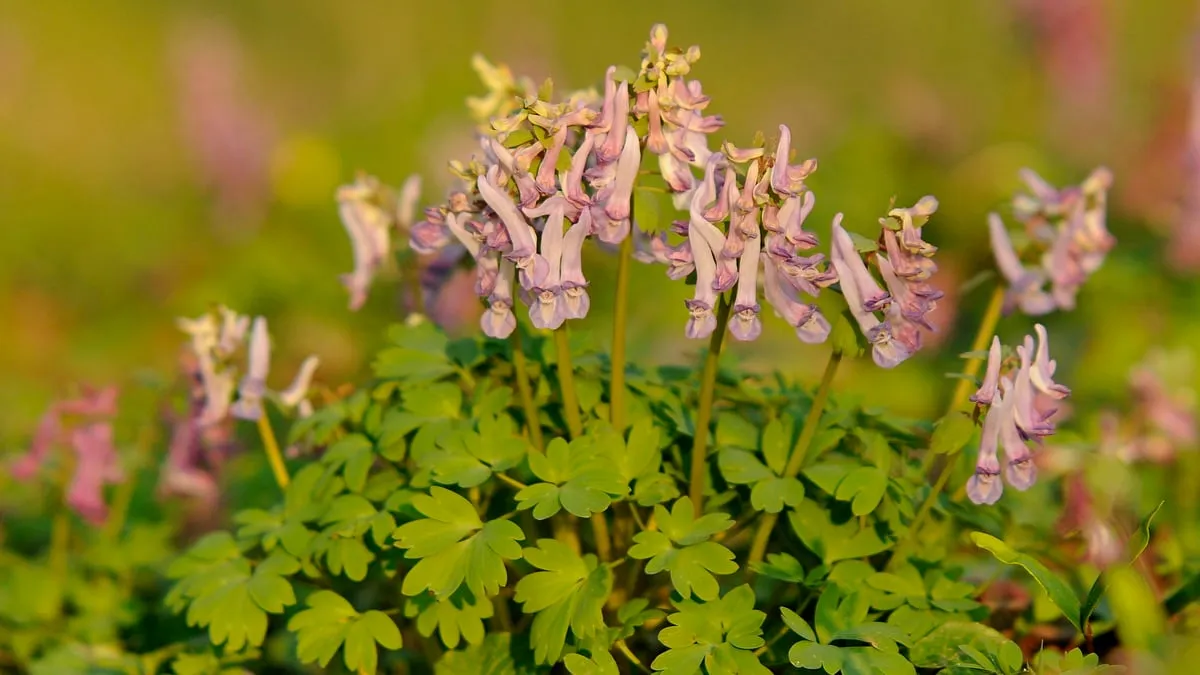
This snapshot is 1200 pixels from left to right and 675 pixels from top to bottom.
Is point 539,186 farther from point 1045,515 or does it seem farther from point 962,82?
point 962,82

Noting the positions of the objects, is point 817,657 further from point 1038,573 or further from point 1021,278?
point 1021,278

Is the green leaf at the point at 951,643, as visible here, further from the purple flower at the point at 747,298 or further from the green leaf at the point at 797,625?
the purple flower at the point at 747,298

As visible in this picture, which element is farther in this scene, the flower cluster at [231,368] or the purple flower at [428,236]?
the flower cluster at [231,368]

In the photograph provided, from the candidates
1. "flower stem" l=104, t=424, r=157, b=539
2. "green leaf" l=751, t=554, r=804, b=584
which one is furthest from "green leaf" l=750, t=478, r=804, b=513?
"flower stem" l=104, t=424, r=157, b=539

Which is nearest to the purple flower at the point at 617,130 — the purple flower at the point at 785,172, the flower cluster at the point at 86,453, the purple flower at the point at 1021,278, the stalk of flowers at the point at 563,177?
the stalk of flowers at the point at 563,177

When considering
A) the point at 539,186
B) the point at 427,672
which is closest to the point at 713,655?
the point at 539,186
